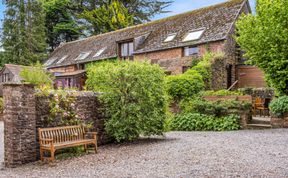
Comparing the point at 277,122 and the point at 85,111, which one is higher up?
the point at 85,111

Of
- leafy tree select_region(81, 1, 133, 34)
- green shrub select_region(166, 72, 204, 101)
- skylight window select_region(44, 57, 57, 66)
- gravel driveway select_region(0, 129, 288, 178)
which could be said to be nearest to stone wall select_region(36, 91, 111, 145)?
gravel driveway select_region(0, 129, 288, 178)

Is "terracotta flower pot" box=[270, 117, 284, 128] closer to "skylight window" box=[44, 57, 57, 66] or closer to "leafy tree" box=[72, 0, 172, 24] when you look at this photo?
"skylight window" box=[44, 57, 57, 66]

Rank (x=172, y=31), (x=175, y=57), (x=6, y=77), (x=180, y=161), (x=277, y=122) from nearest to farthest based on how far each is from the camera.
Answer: (x=180, y=161) → (x=277, y=122) → (x=175, y=57) → (x=172, y=31) → (x=6, y=77)

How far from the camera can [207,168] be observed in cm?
652

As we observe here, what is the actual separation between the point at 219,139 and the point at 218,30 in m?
12.4

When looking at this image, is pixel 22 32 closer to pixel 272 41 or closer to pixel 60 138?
pixel 272 41

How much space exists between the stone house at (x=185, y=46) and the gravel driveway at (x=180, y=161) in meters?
10.5

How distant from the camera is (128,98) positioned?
34.4ft

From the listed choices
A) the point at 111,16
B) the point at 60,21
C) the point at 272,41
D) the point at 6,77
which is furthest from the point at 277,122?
the point at 60,21

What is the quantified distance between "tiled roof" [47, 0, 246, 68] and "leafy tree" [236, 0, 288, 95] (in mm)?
4887

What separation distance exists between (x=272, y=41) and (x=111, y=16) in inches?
1120

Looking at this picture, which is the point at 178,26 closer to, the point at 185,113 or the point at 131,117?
the point at 185,113

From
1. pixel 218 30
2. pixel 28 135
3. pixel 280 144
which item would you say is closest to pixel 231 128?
pixel 280 144

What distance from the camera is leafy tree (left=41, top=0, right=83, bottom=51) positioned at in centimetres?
4391
